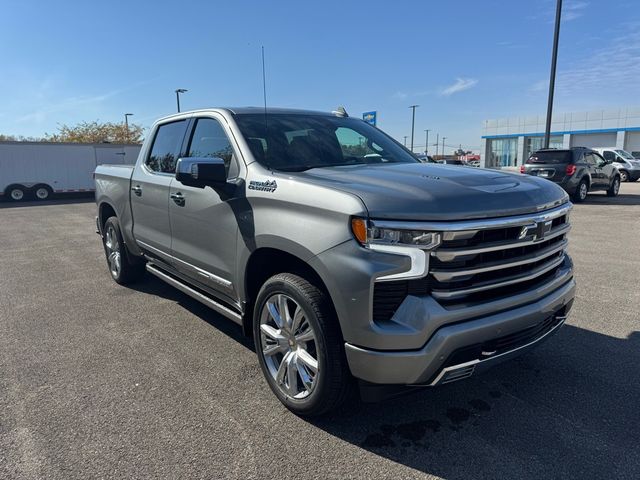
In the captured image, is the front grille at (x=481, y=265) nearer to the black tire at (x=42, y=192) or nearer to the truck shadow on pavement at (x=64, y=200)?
the truck shadow on pavement at (x=64, y=200)

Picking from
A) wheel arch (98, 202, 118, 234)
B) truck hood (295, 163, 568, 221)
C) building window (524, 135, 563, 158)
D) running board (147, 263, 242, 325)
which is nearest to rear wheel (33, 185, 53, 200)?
wheel arch (98, 202, 118, 234)

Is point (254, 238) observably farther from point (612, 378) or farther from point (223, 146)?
point (612, 378)

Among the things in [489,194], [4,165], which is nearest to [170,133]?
[489,194]

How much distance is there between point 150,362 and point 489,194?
2.86 meters

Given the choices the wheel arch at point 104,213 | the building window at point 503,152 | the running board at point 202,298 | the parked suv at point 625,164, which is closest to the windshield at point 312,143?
the running board at point 202,298

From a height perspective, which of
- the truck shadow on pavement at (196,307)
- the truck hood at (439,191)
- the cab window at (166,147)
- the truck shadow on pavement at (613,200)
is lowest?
the truck shadow on pavement at (613,200)

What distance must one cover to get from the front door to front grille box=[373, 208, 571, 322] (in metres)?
1.45

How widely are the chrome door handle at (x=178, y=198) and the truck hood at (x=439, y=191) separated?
1335 millimetres

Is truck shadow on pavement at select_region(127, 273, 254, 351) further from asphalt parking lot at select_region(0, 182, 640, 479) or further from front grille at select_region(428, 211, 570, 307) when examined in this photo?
front grille at select_region(428, 211, 570, 307)

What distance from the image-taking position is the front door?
11.4ft

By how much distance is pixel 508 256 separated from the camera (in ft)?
8.85

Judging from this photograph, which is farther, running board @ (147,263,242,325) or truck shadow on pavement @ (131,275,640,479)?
running board @ (147,263,242,325)

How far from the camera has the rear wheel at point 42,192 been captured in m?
23.1

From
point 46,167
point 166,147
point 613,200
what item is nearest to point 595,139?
point 613,200
